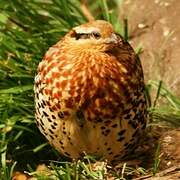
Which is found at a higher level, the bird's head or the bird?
the bird's head

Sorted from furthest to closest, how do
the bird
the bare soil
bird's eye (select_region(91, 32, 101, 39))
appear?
the bare soil → the bird → bird's eye (select_region(91, 32, 101, 39))

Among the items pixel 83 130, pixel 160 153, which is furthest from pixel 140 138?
pixel 83 130

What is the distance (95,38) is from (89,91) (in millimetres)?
352

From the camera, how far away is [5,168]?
5.57 metres

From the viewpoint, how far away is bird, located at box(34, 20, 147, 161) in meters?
5.07

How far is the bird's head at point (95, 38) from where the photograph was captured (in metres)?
4.89

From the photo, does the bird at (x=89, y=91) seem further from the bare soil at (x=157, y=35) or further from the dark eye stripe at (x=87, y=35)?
the bare soil at (x=157, y=35)

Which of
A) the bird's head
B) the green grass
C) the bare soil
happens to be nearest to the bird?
the bird's head

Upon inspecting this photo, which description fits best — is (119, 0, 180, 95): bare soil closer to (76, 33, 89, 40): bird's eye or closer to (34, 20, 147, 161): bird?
(34, 20, 147, 161): bird

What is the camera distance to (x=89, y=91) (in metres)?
5.08

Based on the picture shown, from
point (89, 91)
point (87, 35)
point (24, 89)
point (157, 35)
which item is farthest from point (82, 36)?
point (157, 35)

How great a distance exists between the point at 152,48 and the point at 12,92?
1385 millimetres

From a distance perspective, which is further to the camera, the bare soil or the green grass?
the bare soil

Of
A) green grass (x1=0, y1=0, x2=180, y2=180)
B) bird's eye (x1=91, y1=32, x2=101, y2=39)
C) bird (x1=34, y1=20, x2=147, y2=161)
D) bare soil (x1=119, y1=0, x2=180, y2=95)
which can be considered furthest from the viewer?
bare soil (x1=119, y1=0, x2=180, y2=95)
